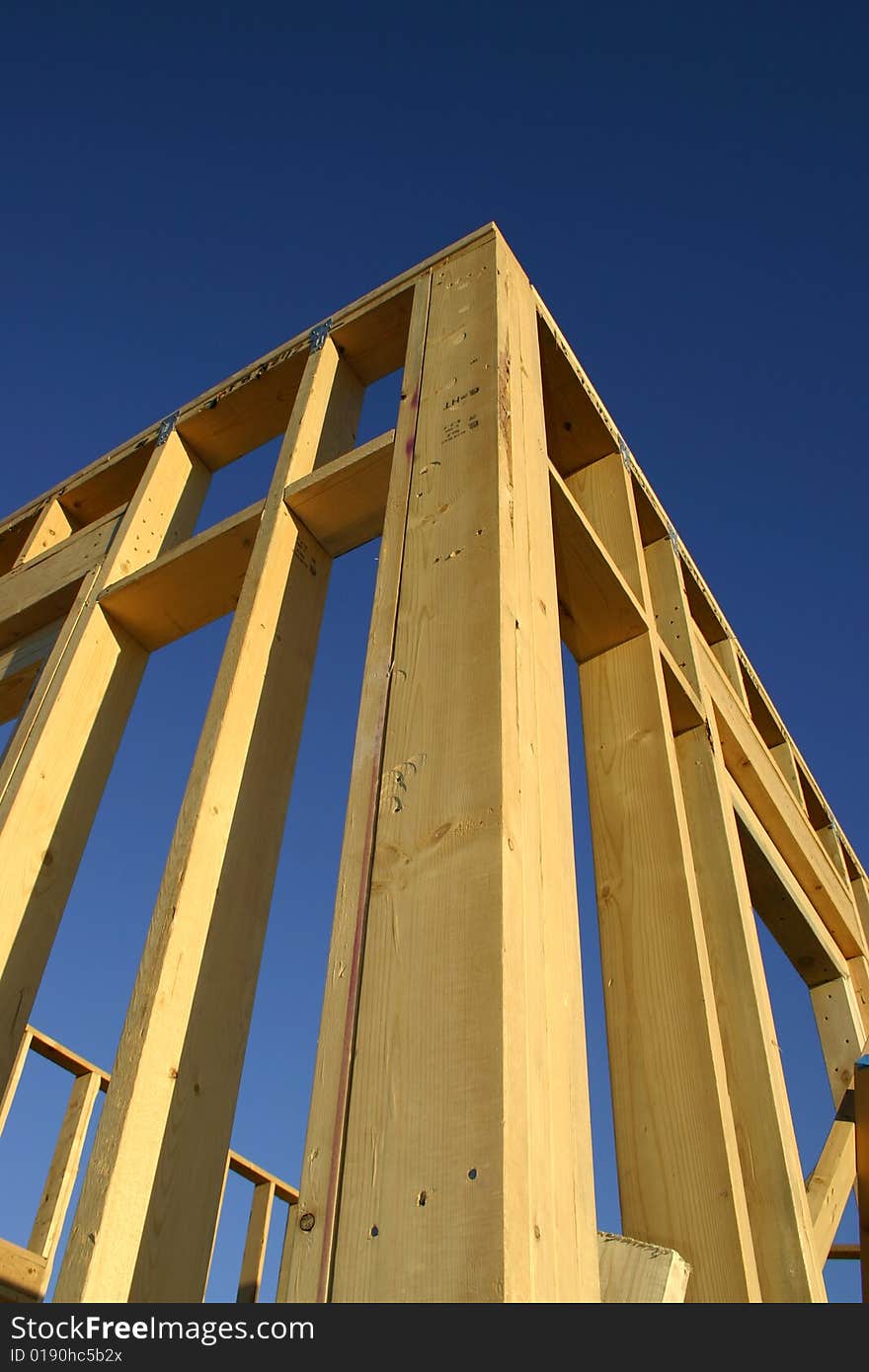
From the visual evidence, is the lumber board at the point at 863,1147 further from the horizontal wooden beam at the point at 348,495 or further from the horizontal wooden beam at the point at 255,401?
the horizontal wooden beam at the point at 255,401

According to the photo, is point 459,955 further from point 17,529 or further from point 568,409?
point 17,529

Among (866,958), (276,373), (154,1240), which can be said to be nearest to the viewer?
(154,1240)

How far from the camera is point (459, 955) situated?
133 cm

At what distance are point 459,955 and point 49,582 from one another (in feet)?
7.27

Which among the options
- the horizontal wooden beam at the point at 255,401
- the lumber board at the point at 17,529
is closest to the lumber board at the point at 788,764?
the horizontal wooden beam at the point at 255,401

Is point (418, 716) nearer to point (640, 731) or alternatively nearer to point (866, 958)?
point (640, 731)

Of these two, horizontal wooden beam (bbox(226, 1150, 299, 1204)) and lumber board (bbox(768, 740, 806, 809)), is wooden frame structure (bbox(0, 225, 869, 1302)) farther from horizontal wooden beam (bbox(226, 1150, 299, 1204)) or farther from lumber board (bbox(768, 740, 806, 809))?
horizontal wooden beam (bbox(226, 1150, 299, 1204))

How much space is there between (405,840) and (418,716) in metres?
0.24

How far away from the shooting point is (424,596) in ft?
6.20

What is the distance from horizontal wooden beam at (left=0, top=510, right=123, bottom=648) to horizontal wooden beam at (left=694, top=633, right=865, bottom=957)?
191 cm

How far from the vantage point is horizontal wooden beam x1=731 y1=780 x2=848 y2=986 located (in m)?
3.61

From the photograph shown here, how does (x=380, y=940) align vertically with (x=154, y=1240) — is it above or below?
above

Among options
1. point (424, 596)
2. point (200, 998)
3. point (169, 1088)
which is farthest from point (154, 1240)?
point (424, 596)

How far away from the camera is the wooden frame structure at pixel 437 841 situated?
1.24m
